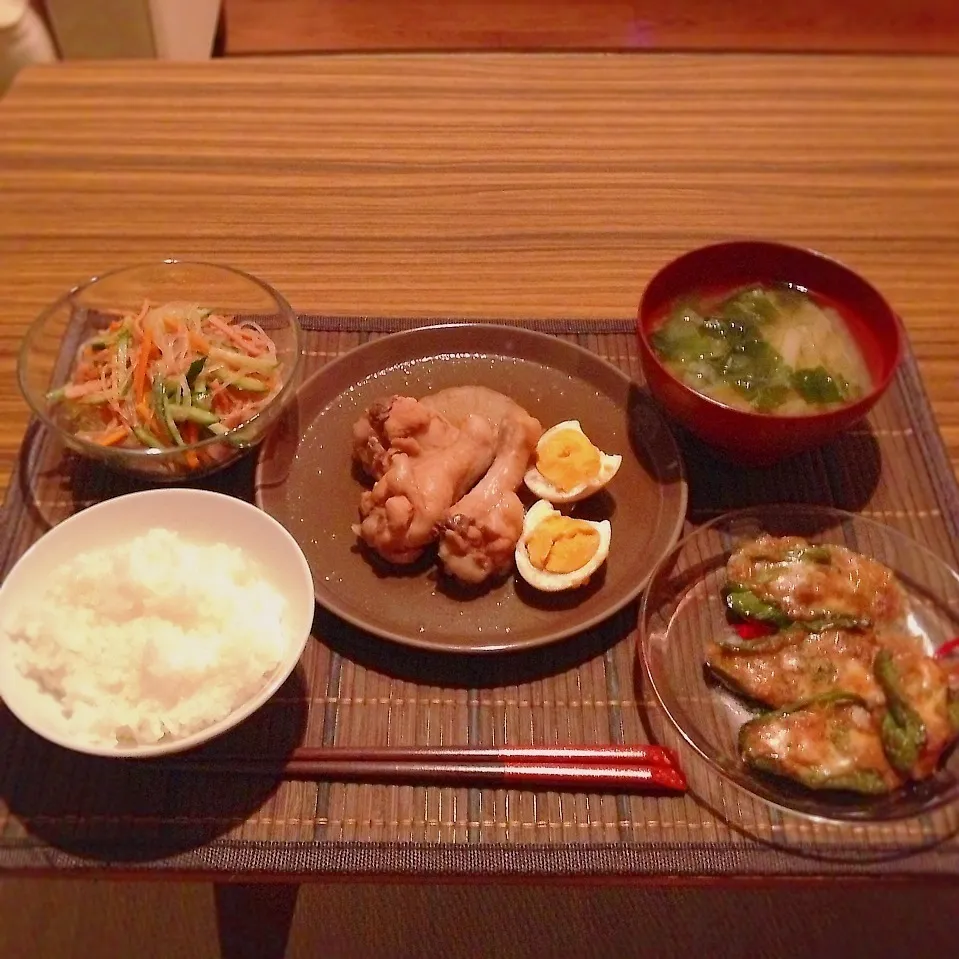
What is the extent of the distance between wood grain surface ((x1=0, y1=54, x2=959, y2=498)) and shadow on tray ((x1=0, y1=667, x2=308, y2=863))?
75 cm

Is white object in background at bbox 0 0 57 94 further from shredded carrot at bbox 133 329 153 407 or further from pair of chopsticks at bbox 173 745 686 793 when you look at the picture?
pair of chopsticks at bbox 173 745 686 793

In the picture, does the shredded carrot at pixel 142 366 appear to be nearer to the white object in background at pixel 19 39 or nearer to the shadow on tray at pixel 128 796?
the shadow on tray at pixel 128 796

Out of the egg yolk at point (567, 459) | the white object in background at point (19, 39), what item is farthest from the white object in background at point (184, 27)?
the egg yolk at point (567, 459)

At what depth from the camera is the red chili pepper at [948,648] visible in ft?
4.64

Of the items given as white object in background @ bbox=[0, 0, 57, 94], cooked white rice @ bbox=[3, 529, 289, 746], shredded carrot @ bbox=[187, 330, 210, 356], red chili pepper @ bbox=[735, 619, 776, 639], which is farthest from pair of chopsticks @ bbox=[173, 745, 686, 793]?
white object in background @ bbox=[0, 0, 57, 94]

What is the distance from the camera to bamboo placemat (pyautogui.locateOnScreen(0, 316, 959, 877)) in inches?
48.7

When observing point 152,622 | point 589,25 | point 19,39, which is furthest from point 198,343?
point 589,25

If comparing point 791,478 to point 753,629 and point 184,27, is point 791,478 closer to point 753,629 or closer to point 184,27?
point 753,629

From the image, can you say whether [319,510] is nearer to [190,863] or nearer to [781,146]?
[190,863]

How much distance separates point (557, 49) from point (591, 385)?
157 inches

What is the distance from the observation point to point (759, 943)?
1880 mm

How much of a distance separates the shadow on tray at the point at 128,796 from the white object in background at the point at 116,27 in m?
3.47

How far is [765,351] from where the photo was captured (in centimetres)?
175

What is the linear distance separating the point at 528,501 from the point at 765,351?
574mm
